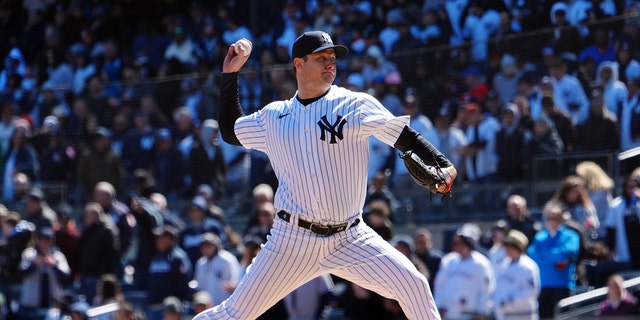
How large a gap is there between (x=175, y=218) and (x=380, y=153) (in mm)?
2275

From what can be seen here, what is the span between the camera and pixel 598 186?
11023mm

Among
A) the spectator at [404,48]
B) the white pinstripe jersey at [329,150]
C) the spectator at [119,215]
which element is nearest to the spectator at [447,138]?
the spectator at [404,48]

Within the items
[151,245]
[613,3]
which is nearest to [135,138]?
[151,245]

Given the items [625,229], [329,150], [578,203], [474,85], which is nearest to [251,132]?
[329,150]

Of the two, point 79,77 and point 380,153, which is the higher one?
point 79,77

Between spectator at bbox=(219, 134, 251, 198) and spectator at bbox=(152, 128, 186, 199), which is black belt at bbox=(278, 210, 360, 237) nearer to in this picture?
spectator at bbox=(219, 134, 251, 198)

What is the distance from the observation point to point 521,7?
43.3ft

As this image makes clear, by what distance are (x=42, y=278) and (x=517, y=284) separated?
15.4 ft

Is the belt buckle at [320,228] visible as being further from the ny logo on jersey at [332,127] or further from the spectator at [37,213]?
the spectator at [37,213]

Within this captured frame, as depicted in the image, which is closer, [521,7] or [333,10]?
[521,7]

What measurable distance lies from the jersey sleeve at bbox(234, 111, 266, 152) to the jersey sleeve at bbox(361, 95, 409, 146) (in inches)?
22.0

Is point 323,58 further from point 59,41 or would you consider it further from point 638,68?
point 59,41

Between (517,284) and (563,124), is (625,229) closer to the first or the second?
(517,284)

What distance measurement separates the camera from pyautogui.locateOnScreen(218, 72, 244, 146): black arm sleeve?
6.07m
